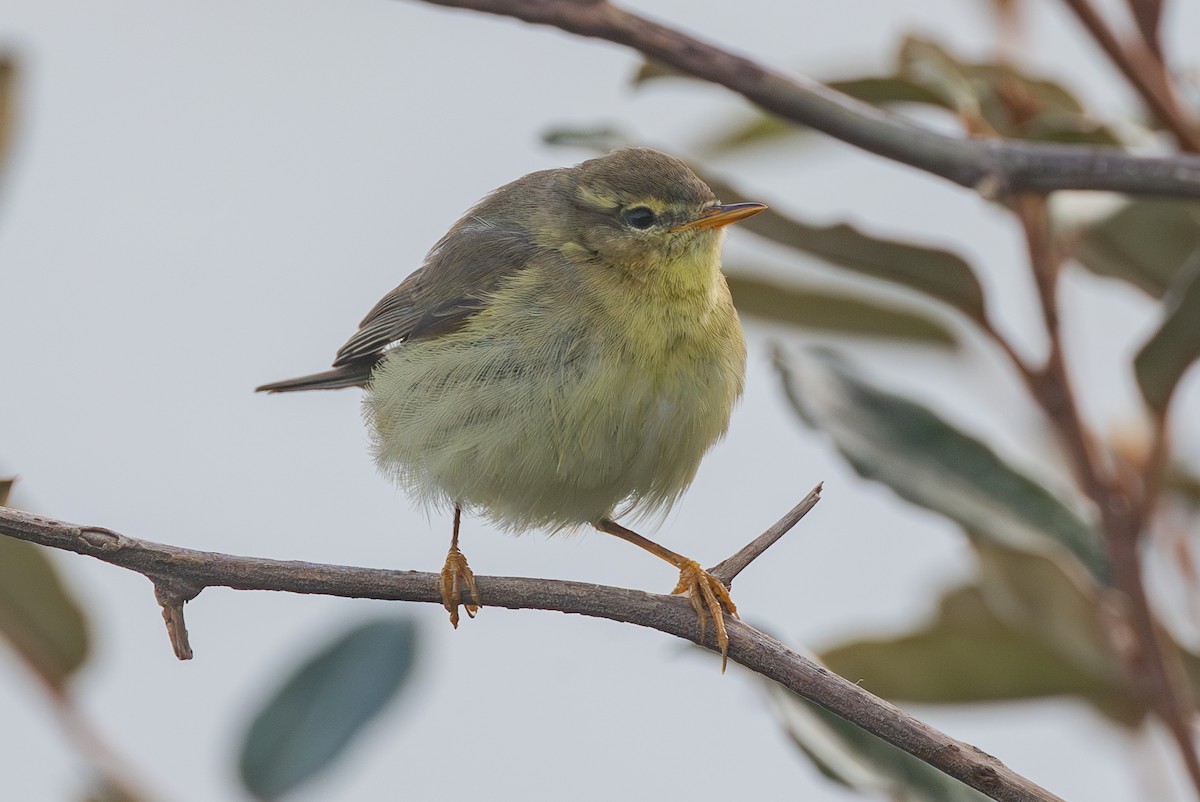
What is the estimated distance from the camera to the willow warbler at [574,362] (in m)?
2.89

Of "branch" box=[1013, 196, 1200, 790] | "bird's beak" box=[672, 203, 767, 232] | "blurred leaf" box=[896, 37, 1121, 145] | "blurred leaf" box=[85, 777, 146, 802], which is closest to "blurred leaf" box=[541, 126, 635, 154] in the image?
"bird's beak" box=[672, 203, 767, 232]

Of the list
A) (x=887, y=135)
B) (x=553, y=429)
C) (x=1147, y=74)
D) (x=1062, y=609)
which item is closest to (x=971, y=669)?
(x=1062, y=609)

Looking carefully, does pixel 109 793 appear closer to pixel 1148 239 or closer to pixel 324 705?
pixel 324 705

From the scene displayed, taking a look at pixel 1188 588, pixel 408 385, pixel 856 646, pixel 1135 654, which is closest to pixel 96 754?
pixel 408 385

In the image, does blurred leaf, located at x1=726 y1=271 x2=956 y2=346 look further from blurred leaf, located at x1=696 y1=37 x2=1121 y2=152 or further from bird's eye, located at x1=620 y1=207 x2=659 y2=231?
blurred leaf, located at x1=696 y1=37 x2=1121 y2=152

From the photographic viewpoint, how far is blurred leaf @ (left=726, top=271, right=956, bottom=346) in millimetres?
3016

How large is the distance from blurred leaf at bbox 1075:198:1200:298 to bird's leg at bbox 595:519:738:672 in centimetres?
99

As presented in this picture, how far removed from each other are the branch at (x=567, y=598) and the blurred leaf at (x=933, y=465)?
514 mm

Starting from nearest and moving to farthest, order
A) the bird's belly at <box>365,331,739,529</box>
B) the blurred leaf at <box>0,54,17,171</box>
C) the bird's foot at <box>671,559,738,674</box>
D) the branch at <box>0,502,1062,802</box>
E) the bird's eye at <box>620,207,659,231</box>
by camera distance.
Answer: the branch at <box>0,502,1062,802</box> → the bird's foot at <box>671,559,738,674</box> → the bird's belly at <box>365,331,739,529</box> → the blurred leaf at <box>0,54,17,171</box> → the bird's eye at <box>620,207,659,231</box>

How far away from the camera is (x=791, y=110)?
238 centimetres

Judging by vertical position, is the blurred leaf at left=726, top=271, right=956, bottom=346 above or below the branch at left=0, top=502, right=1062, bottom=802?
below

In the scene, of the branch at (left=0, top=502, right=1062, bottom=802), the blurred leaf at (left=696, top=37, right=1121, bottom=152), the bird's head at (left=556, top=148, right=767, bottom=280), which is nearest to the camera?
the branch at (left=0, top=502, right=1062, bottom=802)

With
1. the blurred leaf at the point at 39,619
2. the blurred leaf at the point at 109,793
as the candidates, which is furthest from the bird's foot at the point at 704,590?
the blurred leaf at the point at 39,619

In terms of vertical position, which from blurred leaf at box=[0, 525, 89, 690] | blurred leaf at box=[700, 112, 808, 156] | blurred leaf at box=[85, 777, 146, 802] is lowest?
blurred leaf at box=[85, 777, 146, 802]
